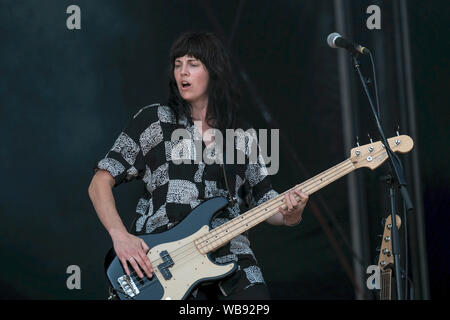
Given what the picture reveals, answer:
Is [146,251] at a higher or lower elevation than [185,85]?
lower

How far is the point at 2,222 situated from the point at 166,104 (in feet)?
4.05

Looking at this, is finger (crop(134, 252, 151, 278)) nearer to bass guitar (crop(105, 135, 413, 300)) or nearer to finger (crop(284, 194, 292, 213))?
bass guitar (crop(105, 135, 413, 300))

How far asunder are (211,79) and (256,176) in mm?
484

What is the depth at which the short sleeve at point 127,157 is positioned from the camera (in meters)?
2.78

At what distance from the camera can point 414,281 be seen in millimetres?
3477

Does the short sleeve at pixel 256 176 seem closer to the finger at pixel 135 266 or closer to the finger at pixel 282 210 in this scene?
the finger at pixel 282 210

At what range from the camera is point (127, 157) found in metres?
2.81

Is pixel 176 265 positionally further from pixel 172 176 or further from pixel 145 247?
pixel 172 176

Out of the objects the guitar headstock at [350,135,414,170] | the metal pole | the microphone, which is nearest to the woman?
the guitar headstock at [350,135,414,170]

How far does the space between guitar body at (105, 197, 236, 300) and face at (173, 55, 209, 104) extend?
1.77 ft

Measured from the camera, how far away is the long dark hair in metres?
2.97

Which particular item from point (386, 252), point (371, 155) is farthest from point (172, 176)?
point (386, 252)

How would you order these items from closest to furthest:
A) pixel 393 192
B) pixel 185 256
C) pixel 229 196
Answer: pixel 393 192, pixel 185 256, pixel 229 196

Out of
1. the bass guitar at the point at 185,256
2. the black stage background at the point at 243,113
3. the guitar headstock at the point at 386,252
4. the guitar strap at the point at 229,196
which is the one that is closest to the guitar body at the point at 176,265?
the bass guitar at the point at 185,256
